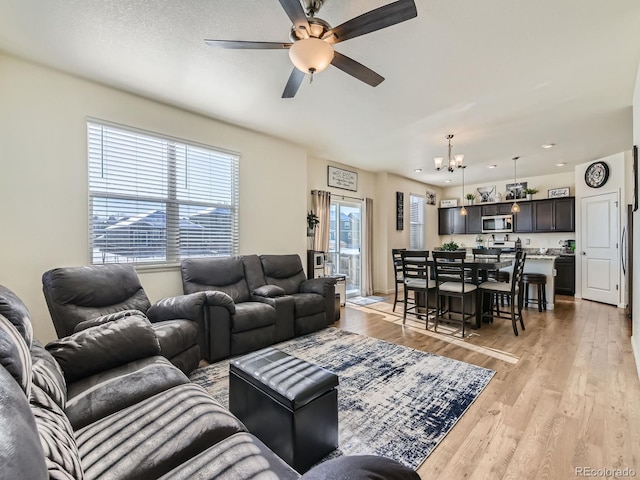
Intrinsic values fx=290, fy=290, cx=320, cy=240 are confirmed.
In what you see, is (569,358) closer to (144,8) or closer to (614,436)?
(614,436)

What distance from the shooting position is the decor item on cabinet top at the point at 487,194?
25.1 ft

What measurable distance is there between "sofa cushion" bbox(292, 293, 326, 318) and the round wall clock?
5.77m

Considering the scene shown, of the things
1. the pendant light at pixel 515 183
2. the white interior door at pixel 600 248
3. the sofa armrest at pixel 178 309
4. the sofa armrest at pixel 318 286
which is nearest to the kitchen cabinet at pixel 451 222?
the pendant light at pixel 515 183

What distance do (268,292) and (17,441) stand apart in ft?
10.1

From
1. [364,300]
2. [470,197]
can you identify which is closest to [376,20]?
[364,300]

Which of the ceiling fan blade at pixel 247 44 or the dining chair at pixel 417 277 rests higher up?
the ceiling fan blade at pixel 247 44

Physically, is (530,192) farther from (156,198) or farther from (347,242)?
(156,198)

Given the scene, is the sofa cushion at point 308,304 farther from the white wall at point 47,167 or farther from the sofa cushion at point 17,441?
the sofa cushion at point 17,441

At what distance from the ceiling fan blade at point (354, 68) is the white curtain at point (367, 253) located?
4.37 meters

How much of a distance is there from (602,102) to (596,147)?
6.85 ft

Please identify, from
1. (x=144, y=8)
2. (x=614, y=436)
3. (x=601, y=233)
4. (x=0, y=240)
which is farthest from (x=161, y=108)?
(x=601, y=233)

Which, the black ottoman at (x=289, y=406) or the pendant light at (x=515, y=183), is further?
the pendant light at (x=515, y=183)

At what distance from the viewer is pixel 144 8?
6.48 feet

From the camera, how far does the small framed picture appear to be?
6.47 meters
